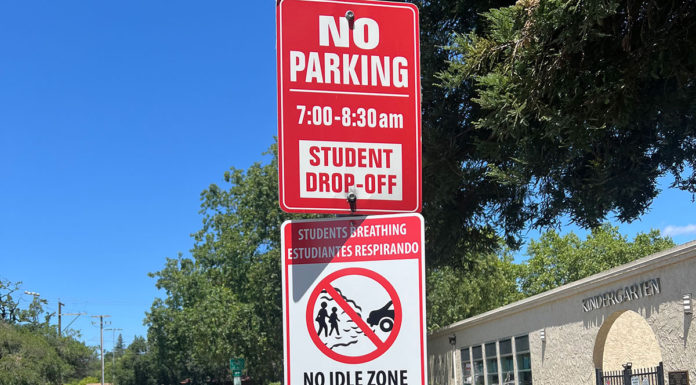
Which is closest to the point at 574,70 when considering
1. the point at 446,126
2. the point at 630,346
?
the point at 446,126

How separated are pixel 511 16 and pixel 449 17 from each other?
4.37 meters

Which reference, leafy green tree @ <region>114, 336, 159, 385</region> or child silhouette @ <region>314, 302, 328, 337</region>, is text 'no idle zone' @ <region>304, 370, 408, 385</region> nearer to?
child silhouette @ <region>314, 302, 328, 337</region>

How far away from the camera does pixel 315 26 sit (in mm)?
3244

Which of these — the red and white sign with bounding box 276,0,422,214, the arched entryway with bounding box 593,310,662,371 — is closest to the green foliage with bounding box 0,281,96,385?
the arched entryway with bounding box 593,310,662,371

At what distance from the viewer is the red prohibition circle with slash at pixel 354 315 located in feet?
9.32

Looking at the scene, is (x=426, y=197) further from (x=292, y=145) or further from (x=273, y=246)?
(x=273, y=246)

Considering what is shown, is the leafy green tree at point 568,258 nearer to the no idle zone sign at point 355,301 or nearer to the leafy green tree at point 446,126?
the leafy green tree at point 446,126

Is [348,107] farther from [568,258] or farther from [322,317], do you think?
[568,258]

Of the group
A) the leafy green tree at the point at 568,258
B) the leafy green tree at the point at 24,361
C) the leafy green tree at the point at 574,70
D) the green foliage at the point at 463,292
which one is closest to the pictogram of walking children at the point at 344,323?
the leafy green tree at the point at 574,70

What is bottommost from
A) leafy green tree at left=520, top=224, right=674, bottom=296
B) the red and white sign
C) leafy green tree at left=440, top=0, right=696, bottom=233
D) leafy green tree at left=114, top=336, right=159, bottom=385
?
leafy green tree at left=114, top=336, right=159, bottom=385

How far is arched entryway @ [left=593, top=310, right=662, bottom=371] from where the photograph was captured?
69.6ft

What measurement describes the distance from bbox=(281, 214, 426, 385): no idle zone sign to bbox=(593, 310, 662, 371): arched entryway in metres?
19.7

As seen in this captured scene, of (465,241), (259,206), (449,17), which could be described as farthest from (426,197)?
(259,206)

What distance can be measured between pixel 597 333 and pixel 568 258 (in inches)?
1313
